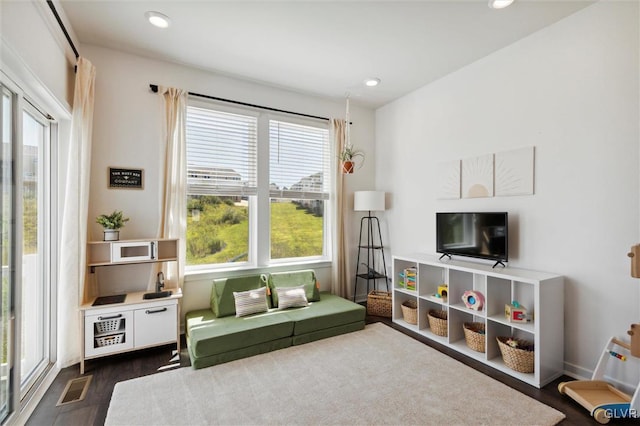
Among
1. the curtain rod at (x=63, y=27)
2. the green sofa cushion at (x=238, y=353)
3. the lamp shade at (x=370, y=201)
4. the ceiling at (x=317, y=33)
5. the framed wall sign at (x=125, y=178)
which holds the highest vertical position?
the ceiling at (x=317, y=33)

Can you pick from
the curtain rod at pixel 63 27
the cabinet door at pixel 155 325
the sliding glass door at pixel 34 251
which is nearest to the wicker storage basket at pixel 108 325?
the cabinet door at pixel 155 325

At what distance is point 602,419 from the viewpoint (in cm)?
192

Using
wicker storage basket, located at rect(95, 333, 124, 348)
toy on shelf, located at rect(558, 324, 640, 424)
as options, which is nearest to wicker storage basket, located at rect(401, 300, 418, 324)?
toy on shelf, located at rect(558, 324, 640, 424)

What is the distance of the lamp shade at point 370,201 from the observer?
4125 millimetres

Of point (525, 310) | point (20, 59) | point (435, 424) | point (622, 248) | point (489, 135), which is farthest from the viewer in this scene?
point (489, 135)

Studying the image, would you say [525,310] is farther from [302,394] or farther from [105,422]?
[105,422]

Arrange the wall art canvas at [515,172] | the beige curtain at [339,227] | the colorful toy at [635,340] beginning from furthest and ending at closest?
the beige curtain at [339,227] → the wall art canvas at [515,172] → the colorful toy at [635,340]

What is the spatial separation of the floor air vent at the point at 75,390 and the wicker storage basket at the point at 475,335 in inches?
130

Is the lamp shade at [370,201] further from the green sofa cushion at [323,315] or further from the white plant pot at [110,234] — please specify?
the white plant pot at [110,234]

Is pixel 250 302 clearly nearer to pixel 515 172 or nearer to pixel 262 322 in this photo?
pixel 262 322

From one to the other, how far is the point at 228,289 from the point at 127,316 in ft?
3.12

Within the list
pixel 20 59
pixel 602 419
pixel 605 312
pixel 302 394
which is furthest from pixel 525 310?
pixel 20 59

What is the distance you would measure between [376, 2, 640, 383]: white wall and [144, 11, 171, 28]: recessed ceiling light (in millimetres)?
3073

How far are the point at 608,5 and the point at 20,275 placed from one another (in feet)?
15.1
